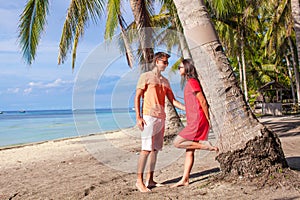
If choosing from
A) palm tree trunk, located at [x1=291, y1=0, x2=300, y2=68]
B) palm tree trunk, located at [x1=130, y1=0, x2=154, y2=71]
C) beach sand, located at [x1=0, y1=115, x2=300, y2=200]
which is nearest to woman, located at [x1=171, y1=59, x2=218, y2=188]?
beach sand, located at [x1=0, y1=115, x2=300, y2=200]

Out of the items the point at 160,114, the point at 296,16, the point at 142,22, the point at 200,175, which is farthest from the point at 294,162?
the point at 296,16

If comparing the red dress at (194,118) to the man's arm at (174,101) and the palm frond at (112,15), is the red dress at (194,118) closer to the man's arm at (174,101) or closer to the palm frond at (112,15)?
the man's arm at (174,101)

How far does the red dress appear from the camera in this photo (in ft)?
13.6

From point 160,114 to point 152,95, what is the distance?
26 centimetres

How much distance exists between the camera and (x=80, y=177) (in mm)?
5254

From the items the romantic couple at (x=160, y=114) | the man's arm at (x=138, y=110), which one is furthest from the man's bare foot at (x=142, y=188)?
the man's arm at (x=138, y=110)

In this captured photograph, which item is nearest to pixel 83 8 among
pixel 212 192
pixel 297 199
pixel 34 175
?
pixel 34 175

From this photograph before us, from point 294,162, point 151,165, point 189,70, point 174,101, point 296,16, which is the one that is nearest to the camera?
point 189,70

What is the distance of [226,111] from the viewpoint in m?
4.14

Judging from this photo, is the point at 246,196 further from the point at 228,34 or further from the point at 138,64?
the point at 228,34

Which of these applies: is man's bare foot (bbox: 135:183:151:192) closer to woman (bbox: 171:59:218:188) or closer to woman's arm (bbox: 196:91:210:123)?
woman (bbox: 171:59:218:188)

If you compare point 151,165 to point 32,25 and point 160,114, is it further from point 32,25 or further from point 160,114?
point 32,25

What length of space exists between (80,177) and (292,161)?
11.3 ft

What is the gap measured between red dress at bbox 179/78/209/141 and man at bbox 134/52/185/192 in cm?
34
